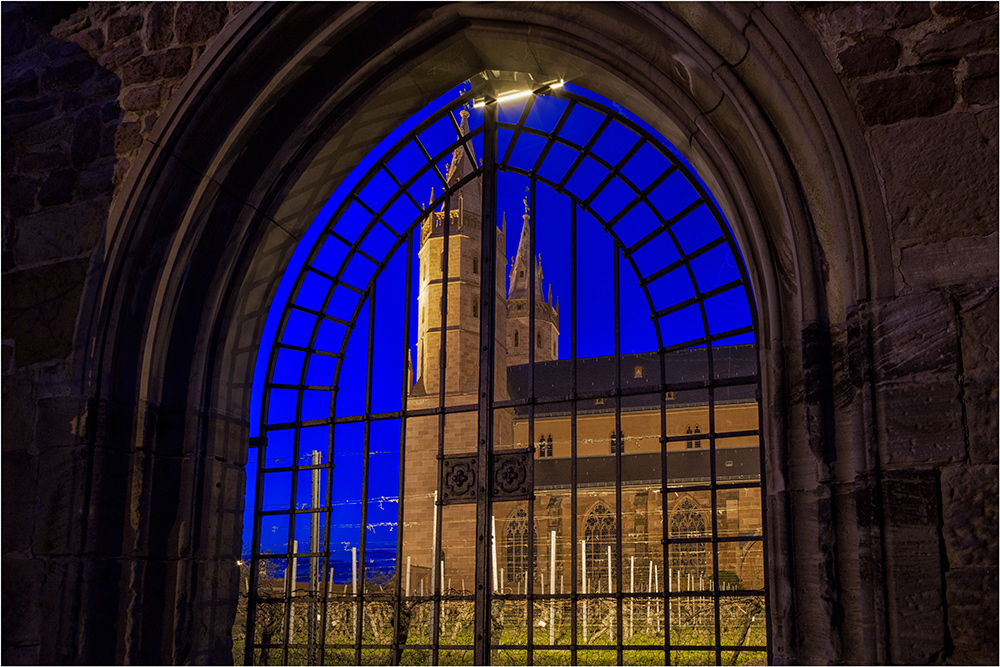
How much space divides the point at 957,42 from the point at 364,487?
2.92 m

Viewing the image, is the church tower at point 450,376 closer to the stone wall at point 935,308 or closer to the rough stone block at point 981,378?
the stone wall at point 935,308

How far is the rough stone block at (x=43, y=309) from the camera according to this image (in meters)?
3.87

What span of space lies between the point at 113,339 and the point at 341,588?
152 centimetres

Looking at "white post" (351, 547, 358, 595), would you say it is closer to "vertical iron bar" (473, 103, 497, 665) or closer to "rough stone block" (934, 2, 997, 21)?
"vertical iron bar" (473, 103, 497, 665)

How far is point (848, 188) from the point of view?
2.62 m

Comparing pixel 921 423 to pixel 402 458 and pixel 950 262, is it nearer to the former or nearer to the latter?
pixel 950 262

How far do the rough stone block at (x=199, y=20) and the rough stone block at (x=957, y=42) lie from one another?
281cm

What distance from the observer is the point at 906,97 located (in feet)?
8.53

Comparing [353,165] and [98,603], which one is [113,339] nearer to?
[98,603]

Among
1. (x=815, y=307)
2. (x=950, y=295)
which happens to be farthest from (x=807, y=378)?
(x=950, y=295)

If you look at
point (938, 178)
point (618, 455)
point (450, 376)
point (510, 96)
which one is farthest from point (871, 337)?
point (450, 376)

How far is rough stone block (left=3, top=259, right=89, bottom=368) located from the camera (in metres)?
3.87

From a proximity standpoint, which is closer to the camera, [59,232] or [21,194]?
[59,232]

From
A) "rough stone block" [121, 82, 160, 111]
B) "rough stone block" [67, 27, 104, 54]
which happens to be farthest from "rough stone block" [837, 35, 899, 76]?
"rough stone block" [67, 27, 104, 54]
